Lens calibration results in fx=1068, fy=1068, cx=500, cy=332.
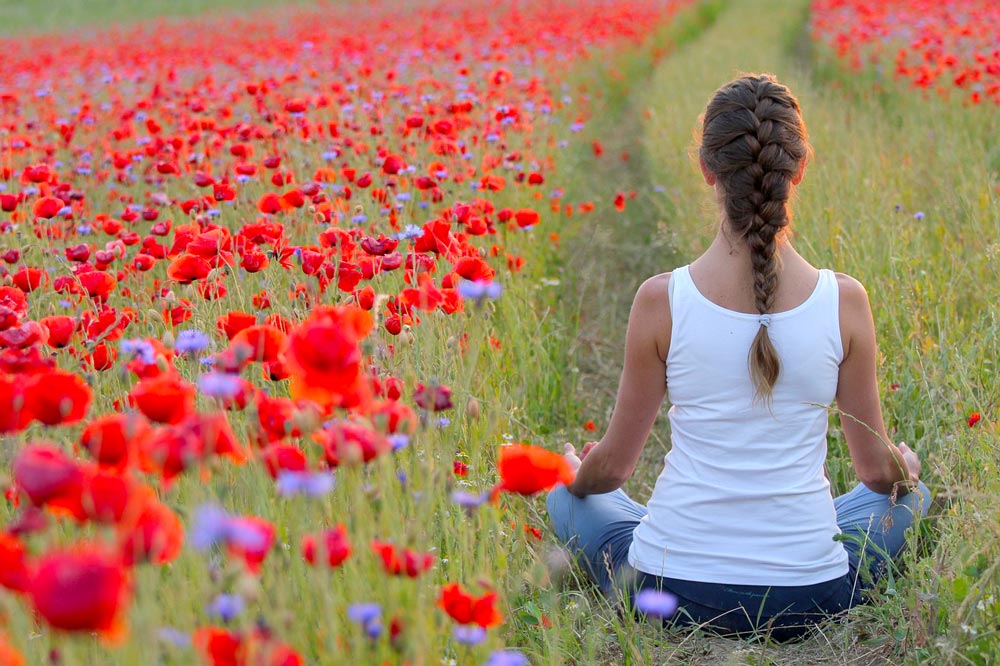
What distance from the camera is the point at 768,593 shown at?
2.24 meters

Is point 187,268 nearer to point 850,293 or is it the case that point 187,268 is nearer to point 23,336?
point 23,336

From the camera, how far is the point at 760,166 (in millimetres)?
2117

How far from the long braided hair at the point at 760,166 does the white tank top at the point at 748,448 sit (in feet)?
0.16

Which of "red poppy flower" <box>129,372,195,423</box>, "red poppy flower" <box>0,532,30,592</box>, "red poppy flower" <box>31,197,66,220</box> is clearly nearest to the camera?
"red poppy flower" <box>0,532,30,592</box>

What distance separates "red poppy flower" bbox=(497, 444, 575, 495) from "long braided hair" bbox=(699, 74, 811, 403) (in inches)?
31.4

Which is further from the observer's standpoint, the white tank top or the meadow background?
the white tank top

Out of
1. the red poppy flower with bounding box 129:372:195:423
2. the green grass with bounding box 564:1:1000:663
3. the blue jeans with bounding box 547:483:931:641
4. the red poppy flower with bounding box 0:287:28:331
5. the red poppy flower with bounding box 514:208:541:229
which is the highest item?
the red poppy flower with bounding box 129:372:195:423

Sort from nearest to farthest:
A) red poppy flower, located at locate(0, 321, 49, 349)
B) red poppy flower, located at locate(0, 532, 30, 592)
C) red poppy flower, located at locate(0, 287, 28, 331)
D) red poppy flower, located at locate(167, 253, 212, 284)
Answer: red poppy flower, located at locate(0, 532, 30, 592) < red poppy flower, located at locate(0, 321, 49, 349) < red poppy flower, located at locate(0, 287, 28, 331) < red poppy flower, located at locate(167, 253, 212, 284)

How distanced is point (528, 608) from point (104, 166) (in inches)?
152

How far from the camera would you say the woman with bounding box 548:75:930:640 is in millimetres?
2145

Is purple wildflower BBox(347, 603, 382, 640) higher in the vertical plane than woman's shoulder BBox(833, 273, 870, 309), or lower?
lower

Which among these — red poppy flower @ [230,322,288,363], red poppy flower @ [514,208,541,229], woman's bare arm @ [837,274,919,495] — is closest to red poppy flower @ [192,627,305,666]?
red poppy flower @ [230,322,288,363]

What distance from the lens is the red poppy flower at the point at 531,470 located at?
58.9 inches

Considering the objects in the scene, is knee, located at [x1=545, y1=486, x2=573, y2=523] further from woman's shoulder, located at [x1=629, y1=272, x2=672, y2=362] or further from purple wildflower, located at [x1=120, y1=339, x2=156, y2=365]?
purple wildflower, located at [x1=120, y1=339, x2=156, y2=365]
